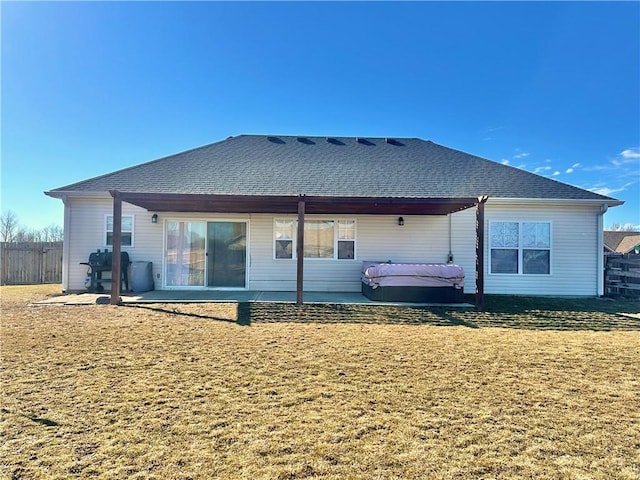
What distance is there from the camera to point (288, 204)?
28.6ft

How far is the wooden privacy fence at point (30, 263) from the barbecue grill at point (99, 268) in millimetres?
4554

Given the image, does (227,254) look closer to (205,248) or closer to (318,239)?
(205,248)

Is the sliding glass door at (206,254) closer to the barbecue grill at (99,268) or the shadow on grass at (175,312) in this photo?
the barbecue grill at (99,268)

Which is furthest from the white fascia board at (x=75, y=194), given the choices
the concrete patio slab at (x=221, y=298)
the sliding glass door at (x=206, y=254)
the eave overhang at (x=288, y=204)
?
the concrete patio slab at (x=221, y=298)

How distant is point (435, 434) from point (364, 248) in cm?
802

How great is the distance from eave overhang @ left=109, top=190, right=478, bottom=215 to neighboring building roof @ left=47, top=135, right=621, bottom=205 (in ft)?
1.65

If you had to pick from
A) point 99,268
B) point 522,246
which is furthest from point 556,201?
point 99,268

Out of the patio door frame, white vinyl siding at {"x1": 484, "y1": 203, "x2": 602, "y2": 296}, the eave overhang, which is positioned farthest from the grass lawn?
white vinyl siding at {"x1": 484, "y1": 203, "x2": 602, "y2": 296}

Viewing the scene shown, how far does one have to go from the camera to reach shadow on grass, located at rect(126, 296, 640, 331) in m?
6.41

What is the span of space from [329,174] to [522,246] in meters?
6.43

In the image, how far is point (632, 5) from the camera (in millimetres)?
9117

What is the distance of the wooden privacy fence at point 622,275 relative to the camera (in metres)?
9.88

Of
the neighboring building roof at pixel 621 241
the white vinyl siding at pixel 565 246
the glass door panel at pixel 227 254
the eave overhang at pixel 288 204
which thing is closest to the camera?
the eave overhang at pixel 288 204

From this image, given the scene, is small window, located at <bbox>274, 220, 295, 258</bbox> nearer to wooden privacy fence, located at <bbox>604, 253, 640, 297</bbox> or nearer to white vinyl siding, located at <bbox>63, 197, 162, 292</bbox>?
white vinyl siding, located at <bbox>63, 197, 162, 292</bbox>
